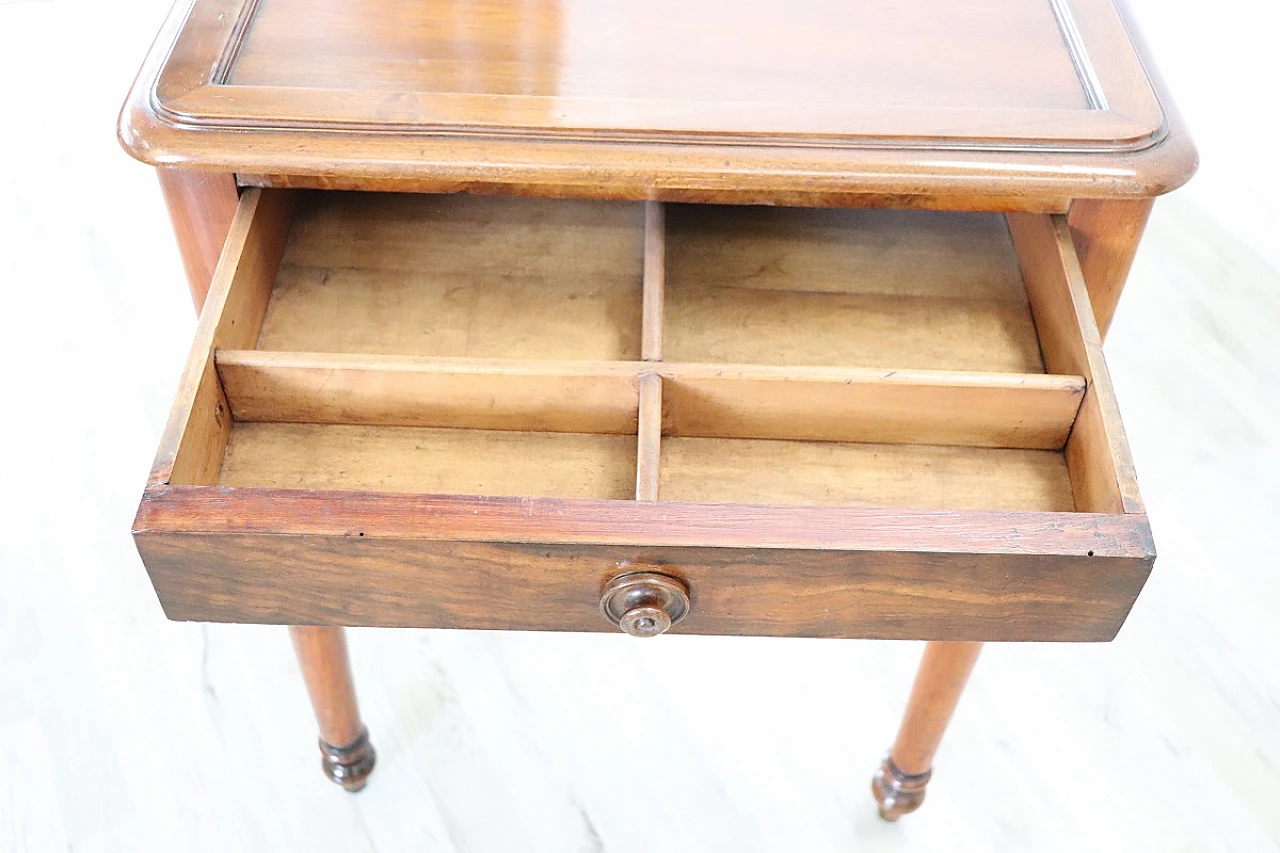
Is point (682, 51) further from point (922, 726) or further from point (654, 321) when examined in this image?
point (922, 726)

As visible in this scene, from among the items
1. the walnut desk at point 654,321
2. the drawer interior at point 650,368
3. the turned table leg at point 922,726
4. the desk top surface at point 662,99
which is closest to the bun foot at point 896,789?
the turned table leg at point 922,726

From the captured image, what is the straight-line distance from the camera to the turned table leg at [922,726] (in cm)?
81

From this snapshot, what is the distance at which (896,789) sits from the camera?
3.06 feet

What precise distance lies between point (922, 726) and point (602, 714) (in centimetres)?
27

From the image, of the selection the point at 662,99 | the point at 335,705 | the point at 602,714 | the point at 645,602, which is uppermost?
the point at 662,99

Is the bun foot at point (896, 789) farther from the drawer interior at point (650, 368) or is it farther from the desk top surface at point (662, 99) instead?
the desk top surface at point (662, 99)

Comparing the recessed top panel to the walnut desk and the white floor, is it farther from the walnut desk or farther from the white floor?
the white floor

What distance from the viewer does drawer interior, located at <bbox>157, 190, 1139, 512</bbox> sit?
2.19ft

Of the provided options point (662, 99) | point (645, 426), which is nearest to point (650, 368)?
point (645, 426)

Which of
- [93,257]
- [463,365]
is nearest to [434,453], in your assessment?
[463,365]

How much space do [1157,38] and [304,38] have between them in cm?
119

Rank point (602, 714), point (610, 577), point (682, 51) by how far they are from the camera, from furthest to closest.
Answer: point (602, 714)
point (682, 51)
point (610, 577)

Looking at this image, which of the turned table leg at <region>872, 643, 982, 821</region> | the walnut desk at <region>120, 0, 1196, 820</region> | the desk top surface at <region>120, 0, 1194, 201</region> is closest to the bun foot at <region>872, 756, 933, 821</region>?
the turned table leg at <region>872, 643, 982, 821</region>

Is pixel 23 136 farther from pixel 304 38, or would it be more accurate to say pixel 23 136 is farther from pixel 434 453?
pixel 434 453
